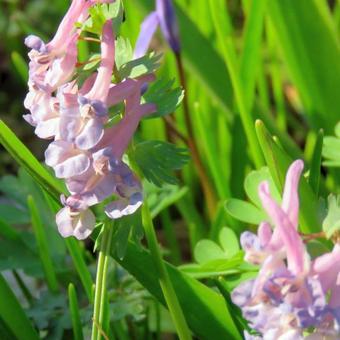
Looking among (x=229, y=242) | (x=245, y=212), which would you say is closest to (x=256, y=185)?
(x=245, y=212)

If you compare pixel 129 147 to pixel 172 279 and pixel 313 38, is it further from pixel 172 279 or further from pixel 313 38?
pixel 313 38

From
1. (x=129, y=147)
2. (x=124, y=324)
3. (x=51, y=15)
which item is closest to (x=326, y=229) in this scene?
(x=129, y=147)

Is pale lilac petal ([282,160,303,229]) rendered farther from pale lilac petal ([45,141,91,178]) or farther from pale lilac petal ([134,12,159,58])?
pale lilac petal ([134,12,159,58])

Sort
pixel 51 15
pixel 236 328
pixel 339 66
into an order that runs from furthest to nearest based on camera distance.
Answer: pixel 51 15
pixel 339 66
pixel 236 328

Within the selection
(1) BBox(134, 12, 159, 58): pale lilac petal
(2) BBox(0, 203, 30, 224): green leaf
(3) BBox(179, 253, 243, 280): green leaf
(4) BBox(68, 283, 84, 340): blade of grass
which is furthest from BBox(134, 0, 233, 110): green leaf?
(4) BBox(68, 283, 84, 340): blade of grass

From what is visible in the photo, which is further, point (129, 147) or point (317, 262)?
point (129, 147)

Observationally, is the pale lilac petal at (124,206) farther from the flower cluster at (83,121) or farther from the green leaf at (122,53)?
the green leaf at (122,53)

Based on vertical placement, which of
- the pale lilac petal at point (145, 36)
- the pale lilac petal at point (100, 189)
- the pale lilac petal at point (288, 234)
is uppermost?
the pale lilac petal at point (145, 36)

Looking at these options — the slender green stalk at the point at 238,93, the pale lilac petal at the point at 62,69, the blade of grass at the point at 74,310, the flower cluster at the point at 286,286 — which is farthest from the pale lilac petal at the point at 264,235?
the slender green stalk at the point at 238,93
